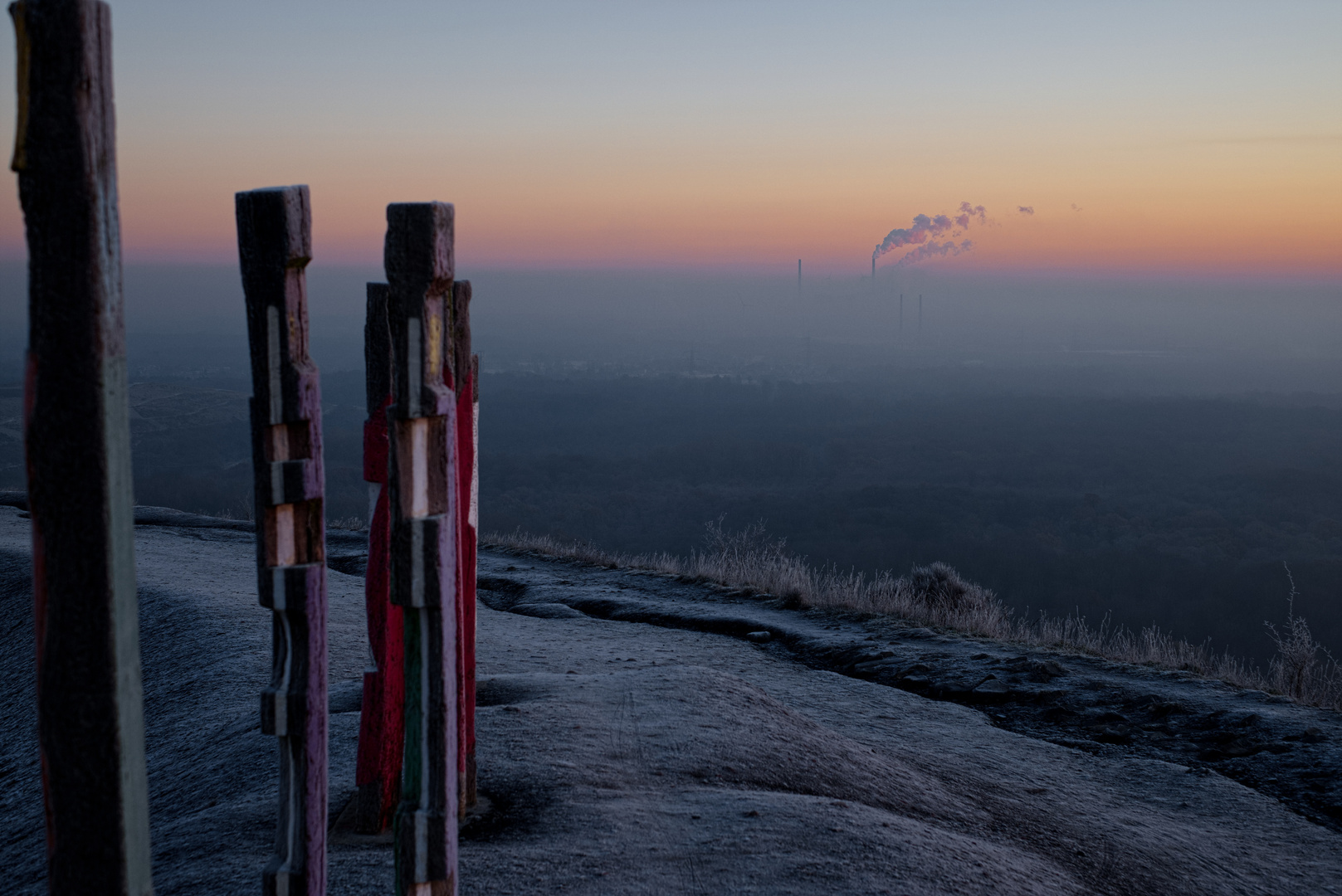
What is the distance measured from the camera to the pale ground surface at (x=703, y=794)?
3.78 meters

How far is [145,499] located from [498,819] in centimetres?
4381

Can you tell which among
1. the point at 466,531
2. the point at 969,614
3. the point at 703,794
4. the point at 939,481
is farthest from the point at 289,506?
the point at 939,481

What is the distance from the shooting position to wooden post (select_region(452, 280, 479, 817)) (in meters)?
4.14

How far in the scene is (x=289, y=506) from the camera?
260cm

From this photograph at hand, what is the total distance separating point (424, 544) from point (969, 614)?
→ 959cm

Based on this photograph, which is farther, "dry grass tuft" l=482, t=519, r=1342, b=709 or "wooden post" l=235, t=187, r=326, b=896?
"dry grass tuft" l=482, t=519, r=1342, b=709

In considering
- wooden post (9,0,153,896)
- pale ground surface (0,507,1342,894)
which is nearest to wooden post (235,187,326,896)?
wooden post (9,0,153,896)

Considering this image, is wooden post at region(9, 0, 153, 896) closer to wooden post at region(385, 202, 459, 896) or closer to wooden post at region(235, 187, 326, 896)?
wooden post at region(235, 187, 326, 896)

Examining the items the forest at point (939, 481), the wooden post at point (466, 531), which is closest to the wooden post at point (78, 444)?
the wooden post at point (466, 531)

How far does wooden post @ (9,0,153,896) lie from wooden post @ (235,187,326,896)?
62 centimetres

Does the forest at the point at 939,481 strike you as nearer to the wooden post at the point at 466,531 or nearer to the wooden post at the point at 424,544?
the wooden post at the point at 466,531

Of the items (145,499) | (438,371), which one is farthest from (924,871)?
(145,499)

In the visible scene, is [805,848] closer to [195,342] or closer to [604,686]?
[604,686]

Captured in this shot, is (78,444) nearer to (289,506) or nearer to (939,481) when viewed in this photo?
(289,506)
